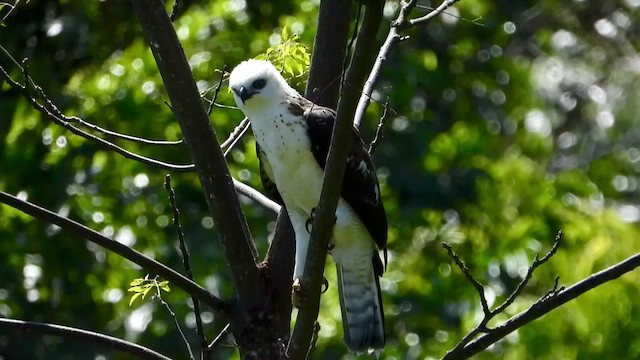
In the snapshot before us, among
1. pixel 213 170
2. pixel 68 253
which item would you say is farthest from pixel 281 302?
pixel 68 253

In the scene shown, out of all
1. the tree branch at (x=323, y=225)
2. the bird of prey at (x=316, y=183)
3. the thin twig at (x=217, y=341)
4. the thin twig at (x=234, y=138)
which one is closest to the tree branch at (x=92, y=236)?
the thin twig at (x=217, y=341)

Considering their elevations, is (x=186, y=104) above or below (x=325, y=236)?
above

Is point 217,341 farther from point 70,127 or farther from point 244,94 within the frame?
point 244,94

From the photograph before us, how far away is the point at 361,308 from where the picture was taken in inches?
151

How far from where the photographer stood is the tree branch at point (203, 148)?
113 inches

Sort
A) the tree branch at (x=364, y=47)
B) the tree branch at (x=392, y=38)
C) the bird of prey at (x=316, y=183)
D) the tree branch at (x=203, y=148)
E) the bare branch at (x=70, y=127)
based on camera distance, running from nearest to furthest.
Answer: the tree branch at (x=364, y=47) < the tree branch at (x=392, y=38) < the tree branch at (x=203, y=148) < the bare branch at (x=70, y=127) < the bird of prey at (x=316, y=183)

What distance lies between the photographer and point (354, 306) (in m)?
3.84

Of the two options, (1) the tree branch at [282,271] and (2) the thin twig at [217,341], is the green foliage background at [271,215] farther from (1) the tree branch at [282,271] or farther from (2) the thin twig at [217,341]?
(2) the thin twig at [217,341]

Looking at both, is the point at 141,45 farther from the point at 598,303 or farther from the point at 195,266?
the point at 598,303

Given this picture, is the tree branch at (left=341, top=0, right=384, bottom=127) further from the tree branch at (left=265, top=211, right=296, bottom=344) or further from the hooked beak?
the hooked beak

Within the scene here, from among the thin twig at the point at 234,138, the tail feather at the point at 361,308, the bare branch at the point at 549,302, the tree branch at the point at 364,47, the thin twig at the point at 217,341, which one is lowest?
the bare branch at the point at 549,302

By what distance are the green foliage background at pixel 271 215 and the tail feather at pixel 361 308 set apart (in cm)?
145

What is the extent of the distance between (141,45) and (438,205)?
1.97 m

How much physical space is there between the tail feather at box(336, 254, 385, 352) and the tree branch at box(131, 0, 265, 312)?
2.28 feet
